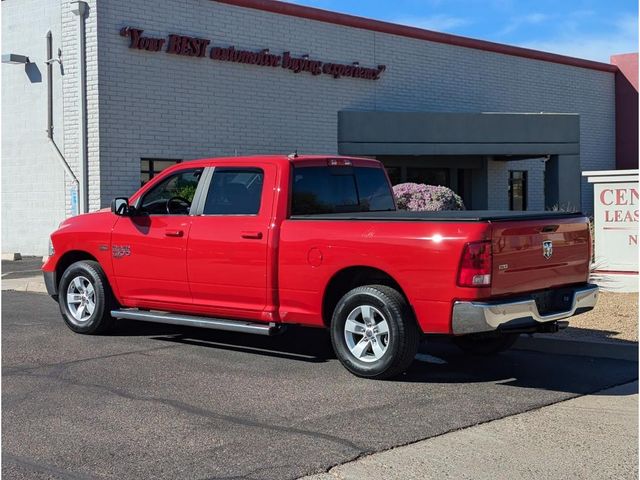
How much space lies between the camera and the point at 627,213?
14539 mm

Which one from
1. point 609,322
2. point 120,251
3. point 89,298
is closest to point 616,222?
point 609,322

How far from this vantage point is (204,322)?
8.56m

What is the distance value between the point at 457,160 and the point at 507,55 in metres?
4.13

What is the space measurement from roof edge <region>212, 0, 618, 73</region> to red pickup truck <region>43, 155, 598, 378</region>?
12.5 meters

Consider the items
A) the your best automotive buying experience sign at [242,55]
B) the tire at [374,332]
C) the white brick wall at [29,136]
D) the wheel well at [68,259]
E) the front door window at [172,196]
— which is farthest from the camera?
the white brick wall at [29,136]

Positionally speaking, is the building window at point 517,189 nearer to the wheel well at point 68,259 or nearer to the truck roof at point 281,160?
the truck roof at point 281,160

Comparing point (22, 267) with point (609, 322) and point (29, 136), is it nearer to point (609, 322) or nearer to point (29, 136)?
point (29, 136)

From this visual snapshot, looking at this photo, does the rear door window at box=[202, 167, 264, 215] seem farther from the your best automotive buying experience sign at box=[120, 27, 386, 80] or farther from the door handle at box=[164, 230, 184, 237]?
the your best automotive buying experience sign at box=[120, 27, 386, 80]

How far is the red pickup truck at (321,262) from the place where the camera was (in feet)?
23.0

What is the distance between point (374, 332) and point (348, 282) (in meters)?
A: 0.67

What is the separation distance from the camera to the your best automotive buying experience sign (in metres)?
19.0

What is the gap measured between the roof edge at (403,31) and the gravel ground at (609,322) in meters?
12.8

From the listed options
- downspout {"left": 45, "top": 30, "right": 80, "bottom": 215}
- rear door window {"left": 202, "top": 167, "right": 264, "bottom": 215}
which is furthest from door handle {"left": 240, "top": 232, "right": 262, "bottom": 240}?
downspout {"left": 45, "top": 30, "right": 80, "bottom": 215}

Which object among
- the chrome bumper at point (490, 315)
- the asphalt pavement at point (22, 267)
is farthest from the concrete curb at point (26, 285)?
the chrome bumper at point (490, 315)
